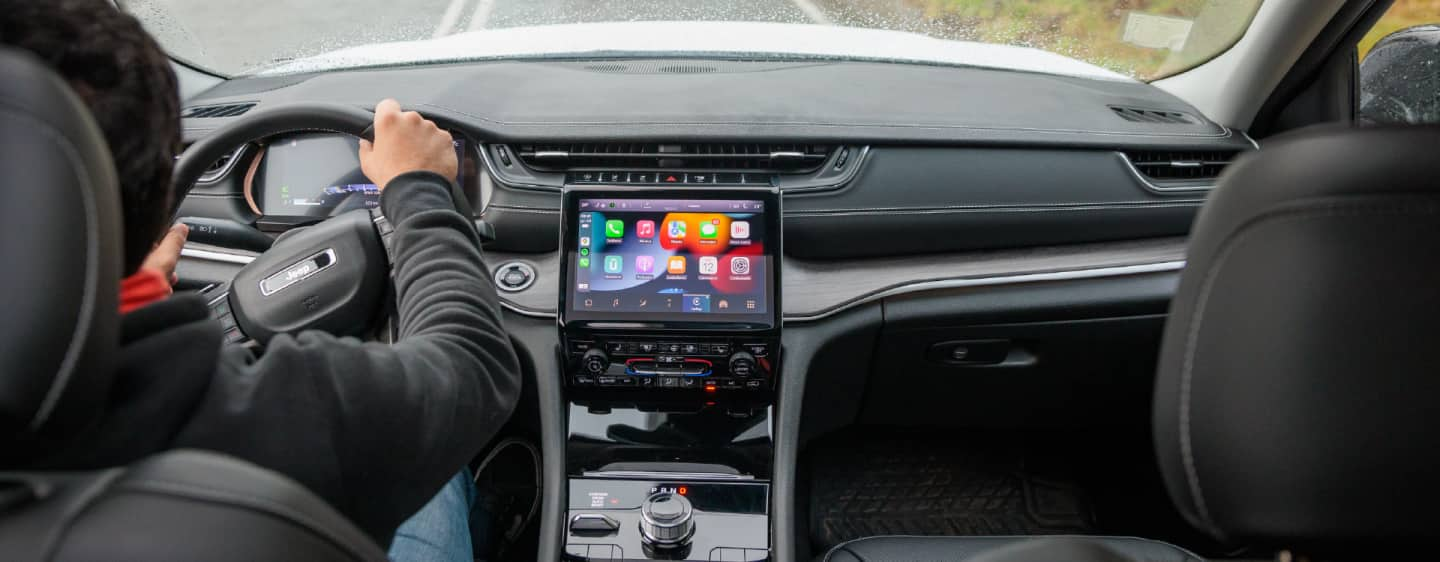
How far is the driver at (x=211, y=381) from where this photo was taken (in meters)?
0.82

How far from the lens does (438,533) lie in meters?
1.88

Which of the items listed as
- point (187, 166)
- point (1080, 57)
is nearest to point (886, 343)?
point (1080, 57)

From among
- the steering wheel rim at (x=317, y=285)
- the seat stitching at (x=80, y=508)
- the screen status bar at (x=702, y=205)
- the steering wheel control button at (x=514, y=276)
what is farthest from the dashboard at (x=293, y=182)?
the seat stitching at (x=80, y=508)

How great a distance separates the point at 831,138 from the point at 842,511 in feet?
3.96

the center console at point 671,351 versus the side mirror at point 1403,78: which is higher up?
the side mirror at point 1403,78

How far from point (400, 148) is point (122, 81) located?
0.71 metres

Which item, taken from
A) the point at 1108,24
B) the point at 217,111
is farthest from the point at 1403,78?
the point at 217,111

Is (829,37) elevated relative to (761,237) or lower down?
elevated

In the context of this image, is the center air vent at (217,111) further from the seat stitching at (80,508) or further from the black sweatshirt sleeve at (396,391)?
the seat stitching at (80,508)

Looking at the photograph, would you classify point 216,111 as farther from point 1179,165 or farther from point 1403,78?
point 1403,78

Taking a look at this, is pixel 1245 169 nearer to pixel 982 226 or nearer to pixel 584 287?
pixel 982 226

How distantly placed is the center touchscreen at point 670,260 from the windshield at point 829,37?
796 millimetres

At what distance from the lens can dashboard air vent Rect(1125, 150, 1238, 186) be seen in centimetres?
229

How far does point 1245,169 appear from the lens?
973mm
